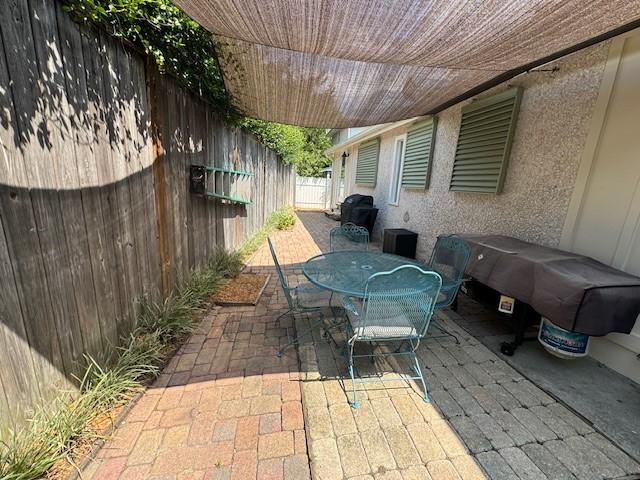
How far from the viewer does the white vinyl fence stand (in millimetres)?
16406

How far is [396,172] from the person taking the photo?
21.9ft

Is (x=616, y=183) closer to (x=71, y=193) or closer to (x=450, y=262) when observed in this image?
(x=450, y=262)

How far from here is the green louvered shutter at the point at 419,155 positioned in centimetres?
485

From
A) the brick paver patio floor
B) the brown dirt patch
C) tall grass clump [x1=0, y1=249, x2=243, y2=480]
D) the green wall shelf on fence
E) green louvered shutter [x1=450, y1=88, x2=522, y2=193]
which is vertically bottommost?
the brick paver patio floor

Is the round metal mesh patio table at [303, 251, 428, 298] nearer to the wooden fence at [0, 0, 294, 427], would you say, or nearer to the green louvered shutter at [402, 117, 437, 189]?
the wooden fence at [0, 0, 294, 427]

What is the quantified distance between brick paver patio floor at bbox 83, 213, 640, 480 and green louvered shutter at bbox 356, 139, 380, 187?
243 inches

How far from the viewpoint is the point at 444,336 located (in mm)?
2760

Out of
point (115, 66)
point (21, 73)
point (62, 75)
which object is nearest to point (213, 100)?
point (115, 66)

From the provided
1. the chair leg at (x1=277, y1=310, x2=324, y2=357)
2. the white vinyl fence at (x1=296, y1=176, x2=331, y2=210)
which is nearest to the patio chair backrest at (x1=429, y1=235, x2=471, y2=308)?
the chair leg at (x1=277, y1=310, x2=324, y2=357)

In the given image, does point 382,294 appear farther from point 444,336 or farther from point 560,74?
point 560,74

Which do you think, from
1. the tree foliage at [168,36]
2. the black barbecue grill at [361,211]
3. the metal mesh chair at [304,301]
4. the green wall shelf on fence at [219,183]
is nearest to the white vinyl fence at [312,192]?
the black barbecue grill at [361,211]

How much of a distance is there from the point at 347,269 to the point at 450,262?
3.89 feet

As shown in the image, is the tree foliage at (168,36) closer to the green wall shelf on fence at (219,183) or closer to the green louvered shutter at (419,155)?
the green wall shelf on fence at (219,183)

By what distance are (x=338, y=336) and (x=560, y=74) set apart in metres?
3.42
